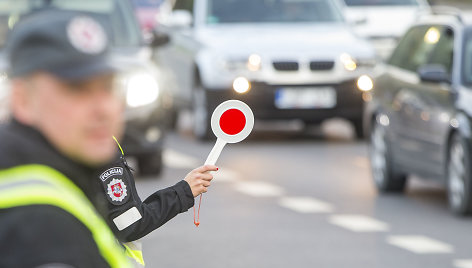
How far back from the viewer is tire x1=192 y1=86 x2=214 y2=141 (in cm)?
1540

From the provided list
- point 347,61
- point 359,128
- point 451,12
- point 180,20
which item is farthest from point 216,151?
point 359,128

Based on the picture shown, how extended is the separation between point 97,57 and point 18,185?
0.72 ft

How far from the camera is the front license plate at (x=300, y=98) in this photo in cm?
1523

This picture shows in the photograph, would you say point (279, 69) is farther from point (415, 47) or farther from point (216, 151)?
point (216, 151)

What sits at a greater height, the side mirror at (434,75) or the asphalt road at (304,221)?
the side mirror at (434,75)

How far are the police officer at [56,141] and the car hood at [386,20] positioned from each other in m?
18.1

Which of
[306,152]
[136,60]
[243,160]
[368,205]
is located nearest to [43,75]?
[368,205]

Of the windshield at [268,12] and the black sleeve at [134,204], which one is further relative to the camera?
the windshield at [268,12]

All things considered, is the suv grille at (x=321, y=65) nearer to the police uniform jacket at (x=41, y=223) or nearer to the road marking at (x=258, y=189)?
the road marking at (x=258, y=189)

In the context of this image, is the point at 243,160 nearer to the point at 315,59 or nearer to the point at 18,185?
the point at 315,59

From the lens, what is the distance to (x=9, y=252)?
6.01 ft

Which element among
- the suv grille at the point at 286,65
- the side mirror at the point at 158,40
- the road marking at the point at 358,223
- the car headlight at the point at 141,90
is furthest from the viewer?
the suv grille at the point at 286,65

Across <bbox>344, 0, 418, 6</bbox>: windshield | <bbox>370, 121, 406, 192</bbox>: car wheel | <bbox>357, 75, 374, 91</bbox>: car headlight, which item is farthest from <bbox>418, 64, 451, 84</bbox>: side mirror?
<bbox>344, 0, 418, 6</bbox>: windshield

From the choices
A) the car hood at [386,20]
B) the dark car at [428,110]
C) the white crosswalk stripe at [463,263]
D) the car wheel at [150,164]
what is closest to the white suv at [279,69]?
the car wheel at [150,164]
